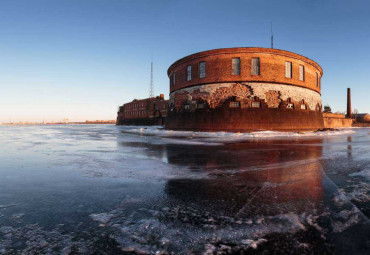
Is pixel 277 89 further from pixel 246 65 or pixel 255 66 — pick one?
pixel 246 65

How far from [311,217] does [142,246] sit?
1757mm

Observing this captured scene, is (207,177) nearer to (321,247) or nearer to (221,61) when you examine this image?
(321,247)

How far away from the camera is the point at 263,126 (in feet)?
61.8

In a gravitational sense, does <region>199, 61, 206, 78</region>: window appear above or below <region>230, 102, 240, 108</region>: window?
above

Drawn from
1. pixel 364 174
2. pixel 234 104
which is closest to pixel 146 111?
pixel 234 104

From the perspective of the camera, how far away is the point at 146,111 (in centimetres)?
5972

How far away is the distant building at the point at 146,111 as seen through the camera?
54.3m

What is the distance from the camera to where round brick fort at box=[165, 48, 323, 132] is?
19062 millimetres

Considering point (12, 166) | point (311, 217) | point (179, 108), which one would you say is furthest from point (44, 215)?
point (179, 108)

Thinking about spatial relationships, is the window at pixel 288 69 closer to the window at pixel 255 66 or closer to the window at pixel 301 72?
the window at pixel 301 72

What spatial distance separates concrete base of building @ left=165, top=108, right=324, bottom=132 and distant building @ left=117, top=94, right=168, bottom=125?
89.3 feet

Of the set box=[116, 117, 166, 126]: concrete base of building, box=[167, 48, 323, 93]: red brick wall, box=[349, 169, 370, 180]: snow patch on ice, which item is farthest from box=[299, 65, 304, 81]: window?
box=[116, 117, 166, 126]: concrete base of building

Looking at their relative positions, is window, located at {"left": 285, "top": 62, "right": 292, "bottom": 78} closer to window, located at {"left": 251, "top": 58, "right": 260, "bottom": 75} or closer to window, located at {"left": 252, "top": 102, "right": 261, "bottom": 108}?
window, located at {"left": 251, "top": 58, "right": 260, "bottom": 75}

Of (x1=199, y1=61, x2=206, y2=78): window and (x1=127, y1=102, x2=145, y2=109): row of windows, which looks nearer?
(x1=199, y1=61, x2=206, y2=78): window
